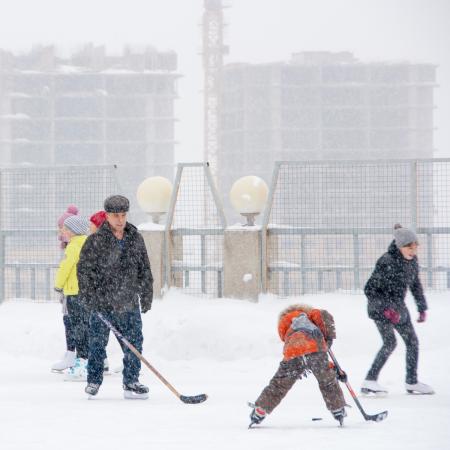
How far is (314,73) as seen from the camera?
10838 centimetres

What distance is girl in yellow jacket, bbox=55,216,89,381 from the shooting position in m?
9.52

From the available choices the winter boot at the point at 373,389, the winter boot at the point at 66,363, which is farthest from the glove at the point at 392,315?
the winter boot at the point at 66,363

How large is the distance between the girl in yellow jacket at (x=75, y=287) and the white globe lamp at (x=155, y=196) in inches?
166

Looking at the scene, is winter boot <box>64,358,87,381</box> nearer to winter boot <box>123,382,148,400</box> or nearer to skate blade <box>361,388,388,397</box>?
winter boot <box>123,382,148,400</box>

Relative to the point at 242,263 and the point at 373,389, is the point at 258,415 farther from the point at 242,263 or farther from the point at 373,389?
the point at 242,263

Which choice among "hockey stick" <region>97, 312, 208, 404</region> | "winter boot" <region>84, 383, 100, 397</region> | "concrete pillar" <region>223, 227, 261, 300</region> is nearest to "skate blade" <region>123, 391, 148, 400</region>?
"winter boot" <region>84, 383, 100, 397</region>

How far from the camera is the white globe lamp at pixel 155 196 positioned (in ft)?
46.0

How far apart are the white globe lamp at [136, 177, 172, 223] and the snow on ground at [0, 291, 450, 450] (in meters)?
1.38

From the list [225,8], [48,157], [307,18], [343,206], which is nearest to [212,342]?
[343,206]

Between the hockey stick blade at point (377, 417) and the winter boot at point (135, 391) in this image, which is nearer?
the hockey stick blade at point (377, 417)

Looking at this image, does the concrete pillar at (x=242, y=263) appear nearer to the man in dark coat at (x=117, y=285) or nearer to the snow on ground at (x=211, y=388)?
the snow on ground at (x=211, y=388)

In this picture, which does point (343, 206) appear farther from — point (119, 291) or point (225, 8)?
point (225, 8)

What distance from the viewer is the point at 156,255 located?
13.4 meters

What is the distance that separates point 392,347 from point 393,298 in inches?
15.7
